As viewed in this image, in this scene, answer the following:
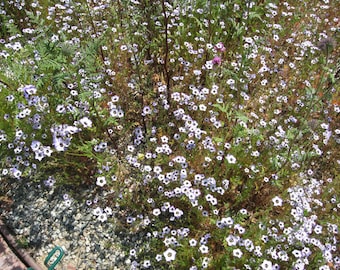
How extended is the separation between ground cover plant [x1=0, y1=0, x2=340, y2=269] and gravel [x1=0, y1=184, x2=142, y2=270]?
10 centimetres

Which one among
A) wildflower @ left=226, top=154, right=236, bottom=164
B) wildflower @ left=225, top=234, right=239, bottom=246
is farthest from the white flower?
wildflower @ left=226, top=154, right=236, bottom=164

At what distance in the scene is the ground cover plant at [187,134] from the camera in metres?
3.04

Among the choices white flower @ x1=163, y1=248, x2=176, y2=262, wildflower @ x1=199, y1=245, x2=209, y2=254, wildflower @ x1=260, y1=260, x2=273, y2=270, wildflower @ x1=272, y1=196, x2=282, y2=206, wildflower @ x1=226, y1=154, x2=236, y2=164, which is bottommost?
white flower @ x1=163, y1=248, x2=176, y2=262

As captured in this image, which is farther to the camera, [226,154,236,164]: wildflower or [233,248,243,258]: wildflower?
[226,154,236,164]: wildflower

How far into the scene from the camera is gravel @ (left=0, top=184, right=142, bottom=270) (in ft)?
10.5

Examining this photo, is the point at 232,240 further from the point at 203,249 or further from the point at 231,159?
the point at 231,159

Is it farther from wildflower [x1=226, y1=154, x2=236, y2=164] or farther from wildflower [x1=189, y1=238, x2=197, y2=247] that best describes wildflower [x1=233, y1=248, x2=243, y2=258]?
wildflower [x1=226, y1=154, x2=236, y2=164]

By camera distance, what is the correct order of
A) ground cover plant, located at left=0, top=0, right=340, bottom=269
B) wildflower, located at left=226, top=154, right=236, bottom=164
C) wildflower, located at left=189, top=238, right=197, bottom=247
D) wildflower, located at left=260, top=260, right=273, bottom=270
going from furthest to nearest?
wildflower, located at left=226, top=154, right=236, bottom=164, ground cover plant, located at left=0, top=0, right=340, bottom=269, wildflower, located at left=189, top=238, right=197, bottom=247, wildflower, located at left=260, top=260, right=273, bottom=270

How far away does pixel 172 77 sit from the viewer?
4297 mm

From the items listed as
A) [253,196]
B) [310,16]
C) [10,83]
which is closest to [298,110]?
[253,196]

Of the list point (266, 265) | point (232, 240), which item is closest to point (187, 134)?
point (232, 240)

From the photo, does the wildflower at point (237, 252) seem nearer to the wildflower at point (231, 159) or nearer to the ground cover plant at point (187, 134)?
the ground cover plant at point (187, 134)

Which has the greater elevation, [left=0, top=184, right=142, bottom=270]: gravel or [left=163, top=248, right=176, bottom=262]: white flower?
[left=163, top=248, right=176, bottom=262]: white flower

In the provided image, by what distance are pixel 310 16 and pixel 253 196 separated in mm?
3010
